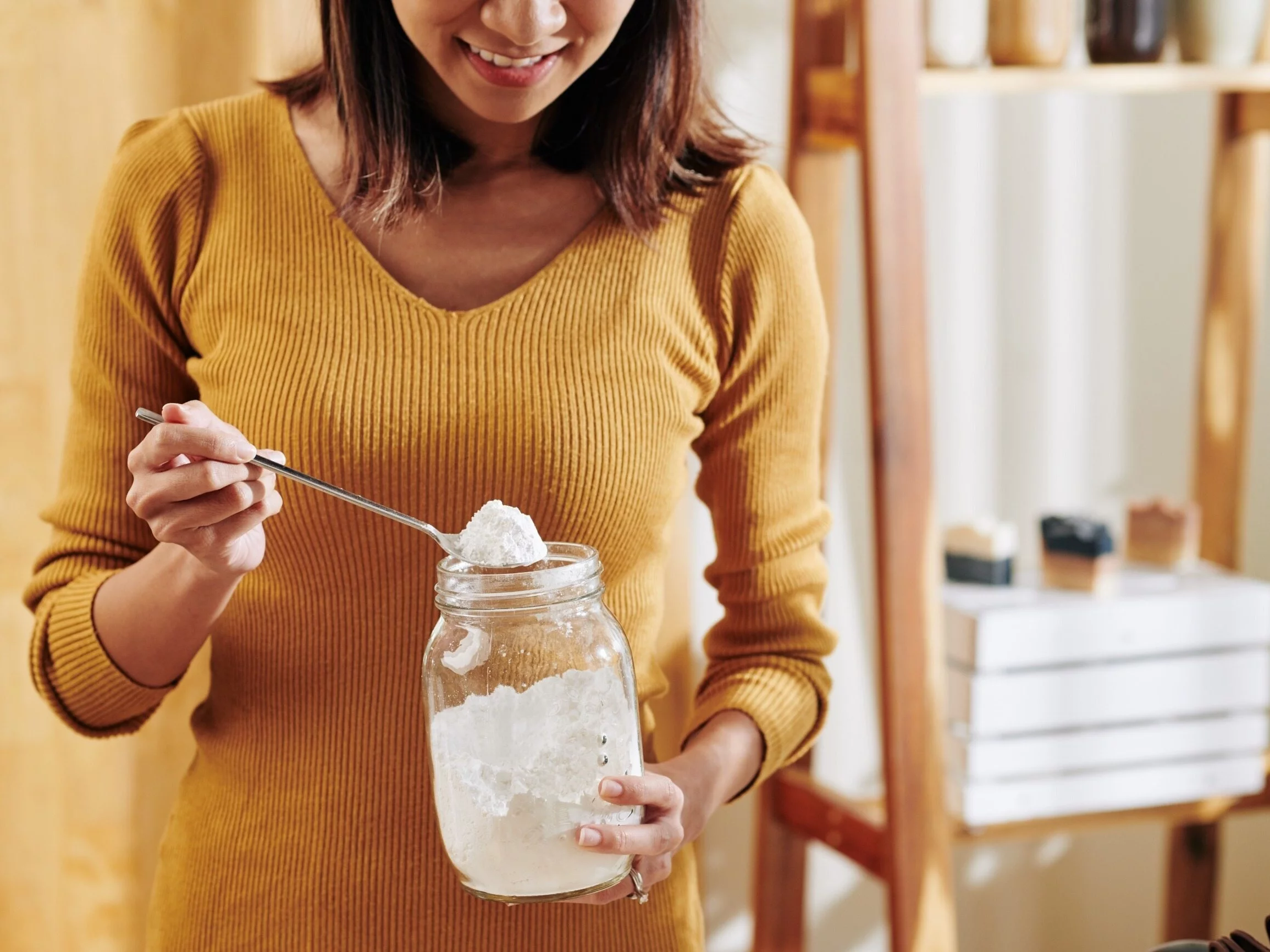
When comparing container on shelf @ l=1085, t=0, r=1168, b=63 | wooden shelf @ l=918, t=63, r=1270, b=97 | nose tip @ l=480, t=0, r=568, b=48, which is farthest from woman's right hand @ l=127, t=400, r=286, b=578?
container on shelf @ l=1085, t=0, r=1168, b=63

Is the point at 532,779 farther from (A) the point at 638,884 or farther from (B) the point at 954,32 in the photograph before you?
(B) the point at 954,32

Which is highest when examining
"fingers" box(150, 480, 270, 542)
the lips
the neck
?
the lips

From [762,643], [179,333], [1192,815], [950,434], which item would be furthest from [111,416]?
[1192,815]

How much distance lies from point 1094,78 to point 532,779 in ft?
3.44

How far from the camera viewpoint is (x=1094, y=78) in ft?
4.59

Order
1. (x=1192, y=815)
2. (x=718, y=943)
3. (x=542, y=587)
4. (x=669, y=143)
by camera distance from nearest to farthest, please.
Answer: (x=542, y=587) → (x=669, y=143) → (x=1192, y=815) → (x=718, y=943)

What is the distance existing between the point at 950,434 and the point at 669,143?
0.81 metres

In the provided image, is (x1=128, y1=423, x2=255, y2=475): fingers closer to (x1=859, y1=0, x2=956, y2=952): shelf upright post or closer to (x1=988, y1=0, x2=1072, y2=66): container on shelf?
(x1=859, y1=0, x2=956, y2=952): shelf upright post

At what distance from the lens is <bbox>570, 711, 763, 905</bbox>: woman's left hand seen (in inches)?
28.8

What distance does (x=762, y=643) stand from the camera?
1092 mm

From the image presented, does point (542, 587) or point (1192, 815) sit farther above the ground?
point (542, 587)

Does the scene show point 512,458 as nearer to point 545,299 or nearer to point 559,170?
point 545,299

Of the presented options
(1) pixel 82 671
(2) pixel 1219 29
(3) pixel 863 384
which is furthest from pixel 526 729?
(2) pixel 1219 29

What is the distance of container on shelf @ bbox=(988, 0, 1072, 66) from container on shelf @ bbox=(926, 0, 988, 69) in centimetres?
2
